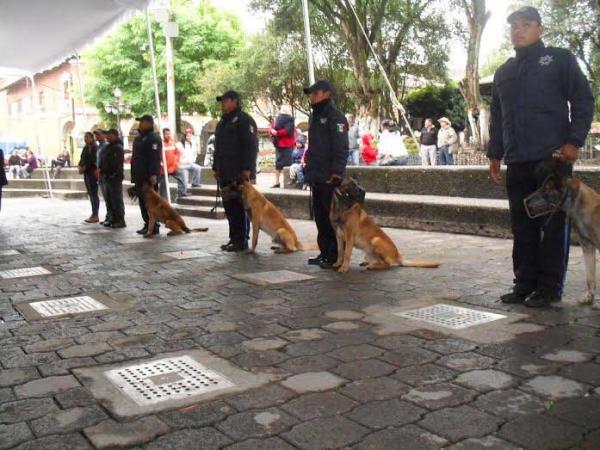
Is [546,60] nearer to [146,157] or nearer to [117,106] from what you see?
[146,157]

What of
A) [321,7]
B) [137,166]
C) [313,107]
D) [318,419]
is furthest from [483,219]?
[321,7]

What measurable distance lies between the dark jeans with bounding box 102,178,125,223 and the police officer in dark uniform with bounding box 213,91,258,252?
4.20m

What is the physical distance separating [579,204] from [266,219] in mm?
4468

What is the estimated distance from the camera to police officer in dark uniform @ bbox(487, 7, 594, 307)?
4.78 meters

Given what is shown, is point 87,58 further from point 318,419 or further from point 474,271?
point 318,419

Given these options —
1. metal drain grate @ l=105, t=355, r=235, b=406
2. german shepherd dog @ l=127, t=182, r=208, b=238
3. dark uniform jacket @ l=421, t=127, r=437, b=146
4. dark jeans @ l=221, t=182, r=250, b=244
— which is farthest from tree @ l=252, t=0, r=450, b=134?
metal drain grate @ l=105, t=355, r=235, b=406

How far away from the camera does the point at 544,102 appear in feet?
16.0

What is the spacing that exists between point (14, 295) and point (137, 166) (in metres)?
5.06

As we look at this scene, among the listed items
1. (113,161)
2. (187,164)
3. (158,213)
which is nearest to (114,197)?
(113,161)

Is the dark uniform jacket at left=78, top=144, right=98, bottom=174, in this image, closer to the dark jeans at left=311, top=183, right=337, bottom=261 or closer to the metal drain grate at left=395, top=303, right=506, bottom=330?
the dark jeans at left=311, top=183, right=337, bottom=261

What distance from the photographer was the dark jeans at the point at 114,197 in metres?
12.2

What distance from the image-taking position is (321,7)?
81.1 feet

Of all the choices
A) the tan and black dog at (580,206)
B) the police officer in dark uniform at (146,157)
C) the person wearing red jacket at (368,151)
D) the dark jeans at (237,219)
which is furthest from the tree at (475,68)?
the tan and black dog at (580,206)

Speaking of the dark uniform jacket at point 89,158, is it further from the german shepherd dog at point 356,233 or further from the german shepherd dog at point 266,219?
the german shepherd dog at point 356,233
